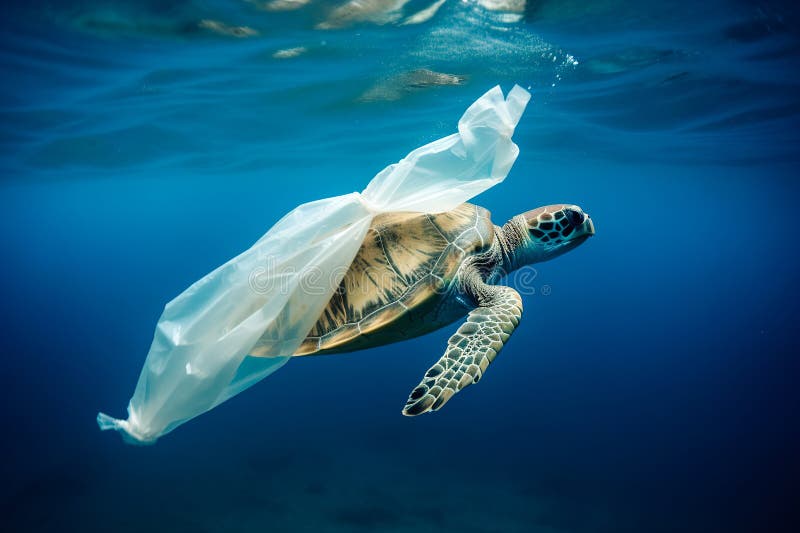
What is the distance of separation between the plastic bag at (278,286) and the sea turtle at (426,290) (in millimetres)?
277

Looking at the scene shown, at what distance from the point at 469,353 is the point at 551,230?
138 cm

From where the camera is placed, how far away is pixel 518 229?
325cm

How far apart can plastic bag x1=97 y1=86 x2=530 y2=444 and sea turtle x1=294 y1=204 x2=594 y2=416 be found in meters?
0.28

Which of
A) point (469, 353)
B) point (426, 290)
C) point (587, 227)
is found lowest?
point (469, 353)

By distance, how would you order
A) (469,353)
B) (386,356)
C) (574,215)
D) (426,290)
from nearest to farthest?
1. (469,353)
2. (426,290)
3. (574,215)
4. (386,356)

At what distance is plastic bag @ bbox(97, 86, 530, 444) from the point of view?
2176 millimetres

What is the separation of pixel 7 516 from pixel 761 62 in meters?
13.6

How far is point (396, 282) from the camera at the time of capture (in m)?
2.64

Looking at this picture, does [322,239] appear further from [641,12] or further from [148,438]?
[641,12]

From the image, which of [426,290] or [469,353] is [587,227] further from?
[469,353]

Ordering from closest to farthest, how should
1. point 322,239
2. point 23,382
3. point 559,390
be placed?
point 322,239 < point 23,382 < point 559,390

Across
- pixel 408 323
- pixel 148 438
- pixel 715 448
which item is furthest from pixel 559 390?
pixel 148 438

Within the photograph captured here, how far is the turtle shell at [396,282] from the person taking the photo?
2588mm

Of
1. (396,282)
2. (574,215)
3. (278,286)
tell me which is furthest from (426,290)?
(574,215)
